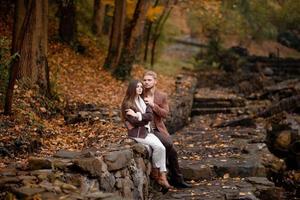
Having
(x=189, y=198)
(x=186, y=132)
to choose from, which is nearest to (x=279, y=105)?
(x=186, y=132)

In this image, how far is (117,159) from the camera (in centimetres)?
739

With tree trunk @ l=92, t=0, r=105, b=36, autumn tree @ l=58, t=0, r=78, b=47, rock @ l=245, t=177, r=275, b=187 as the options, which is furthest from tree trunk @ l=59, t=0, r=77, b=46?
rock @ l=245, t=177, r=275, b=187

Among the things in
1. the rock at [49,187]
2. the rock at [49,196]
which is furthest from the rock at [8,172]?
the rock at [49,196]

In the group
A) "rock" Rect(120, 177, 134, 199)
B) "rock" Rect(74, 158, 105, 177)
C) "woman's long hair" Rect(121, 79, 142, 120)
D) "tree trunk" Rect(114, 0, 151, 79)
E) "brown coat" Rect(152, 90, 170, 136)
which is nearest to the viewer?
"rock" Rect(74, 158, 105, 177)

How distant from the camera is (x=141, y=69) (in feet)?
75.7

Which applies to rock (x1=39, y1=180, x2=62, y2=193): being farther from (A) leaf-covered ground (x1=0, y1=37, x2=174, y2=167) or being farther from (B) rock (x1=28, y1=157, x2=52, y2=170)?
(A) leaf-covered ground (x1=0, y1=37, x2=174, y2=167)

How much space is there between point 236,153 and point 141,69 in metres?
11.8

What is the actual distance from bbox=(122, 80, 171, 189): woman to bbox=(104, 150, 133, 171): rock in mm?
758

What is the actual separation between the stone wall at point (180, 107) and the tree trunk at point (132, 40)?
2.15m

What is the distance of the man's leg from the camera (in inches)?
355

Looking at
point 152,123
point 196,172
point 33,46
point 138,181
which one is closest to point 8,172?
point 138,181

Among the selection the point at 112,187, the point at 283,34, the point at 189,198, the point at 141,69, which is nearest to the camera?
the point at 112,187

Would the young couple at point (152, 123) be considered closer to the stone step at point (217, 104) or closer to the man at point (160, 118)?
the man at point (160, 118)

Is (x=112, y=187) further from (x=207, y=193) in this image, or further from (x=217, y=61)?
(x=217, y=61)
